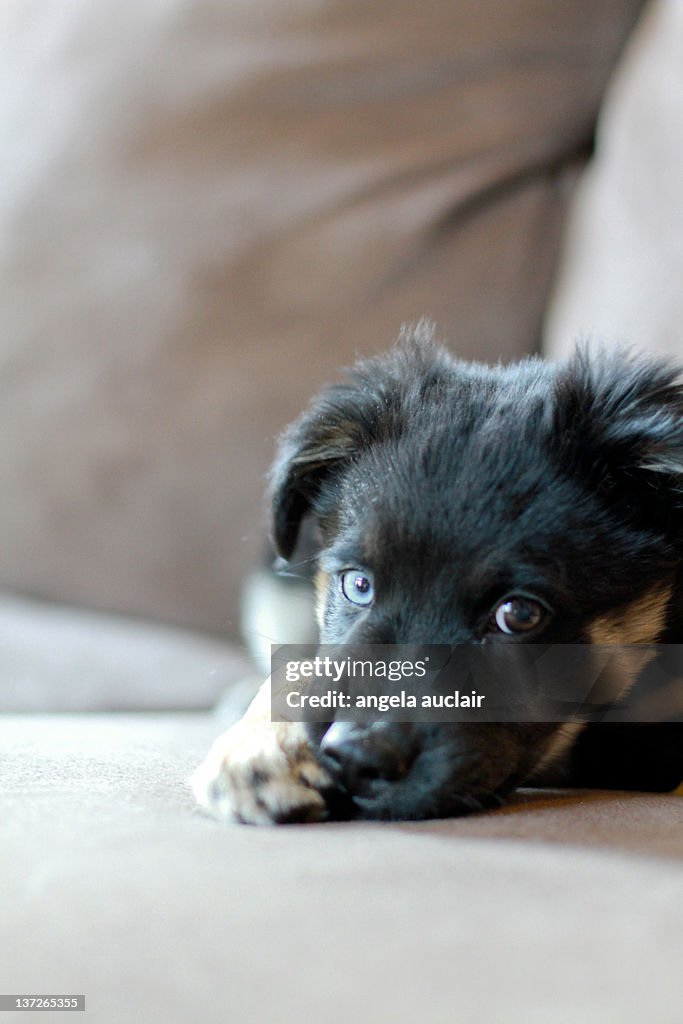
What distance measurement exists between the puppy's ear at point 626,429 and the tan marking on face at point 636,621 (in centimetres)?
13

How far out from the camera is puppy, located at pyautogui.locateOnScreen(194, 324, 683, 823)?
109 cm

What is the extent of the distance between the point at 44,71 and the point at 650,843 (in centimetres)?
197

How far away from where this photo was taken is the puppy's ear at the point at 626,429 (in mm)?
1354

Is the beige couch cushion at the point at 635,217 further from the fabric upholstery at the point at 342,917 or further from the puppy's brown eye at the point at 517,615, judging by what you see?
the fabric upholstery at the point at 342,917

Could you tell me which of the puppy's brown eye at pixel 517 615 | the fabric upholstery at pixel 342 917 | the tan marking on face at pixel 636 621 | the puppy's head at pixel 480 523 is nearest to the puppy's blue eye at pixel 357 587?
the puppy's head at pixel 480 523

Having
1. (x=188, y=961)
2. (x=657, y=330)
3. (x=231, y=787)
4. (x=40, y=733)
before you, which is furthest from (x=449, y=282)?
(x=188, y=961)

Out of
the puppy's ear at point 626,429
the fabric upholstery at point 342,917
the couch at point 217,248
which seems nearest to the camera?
the fabric upholstery at point 342,917

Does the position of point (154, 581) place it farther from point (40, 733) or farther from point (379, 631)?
point (379, 631)

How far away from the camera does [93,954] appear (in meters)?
0.66

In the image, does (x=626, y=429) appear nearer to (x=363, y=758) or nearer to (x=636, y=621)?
(x=636, y=621)

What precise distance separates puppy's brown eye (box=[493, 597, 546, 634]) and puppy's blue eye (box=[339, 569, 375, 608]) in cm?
18

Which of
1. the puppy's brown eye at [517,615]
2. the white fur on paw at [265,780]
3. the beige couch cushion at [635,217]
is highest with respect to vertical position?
the beige couch cushion at [635,217]

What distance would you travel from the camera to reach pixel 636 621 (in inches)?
53.5

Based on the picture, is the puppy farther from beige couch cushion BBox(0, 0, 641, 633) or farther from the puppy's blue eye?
beige couch cushion BBox(0, 0, 641, 633)
